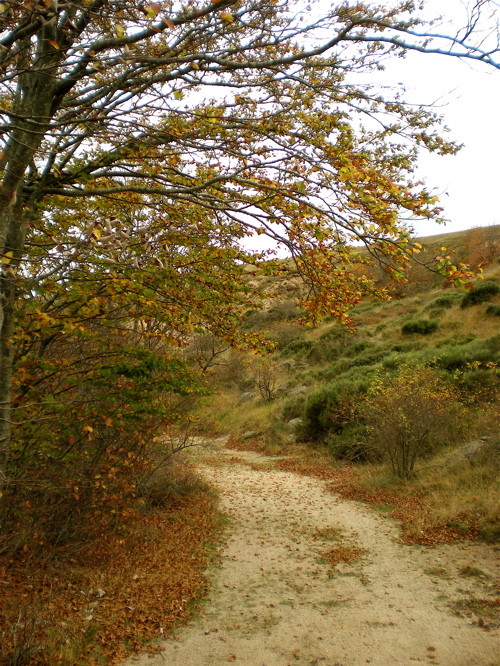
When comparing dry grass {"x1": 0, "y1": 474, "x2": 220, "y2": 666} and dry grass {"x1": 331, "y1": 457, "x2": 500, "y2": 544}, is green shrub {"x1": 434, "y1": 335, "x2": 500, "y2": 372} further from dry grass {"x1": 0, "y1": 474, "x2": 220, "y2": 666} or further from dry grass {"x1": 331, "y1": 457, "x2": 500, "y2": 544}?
dry grass {"x1": 0, "y1": 474, "x2": 220, "y2": 666}

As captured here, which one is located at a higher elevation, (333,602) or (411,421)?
(411,421)

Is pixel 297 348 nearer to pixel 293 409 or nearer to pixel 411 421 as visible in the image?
pixel 293 409

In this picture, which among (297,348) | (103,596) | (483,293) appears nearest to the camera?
(103,596)

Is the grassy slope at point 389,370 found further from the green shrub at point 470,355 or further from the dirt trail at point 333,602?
the dirt trail at point 333,602

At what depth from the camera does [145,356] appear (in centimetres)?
537

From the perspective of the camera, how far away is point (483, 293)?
21.6 metres

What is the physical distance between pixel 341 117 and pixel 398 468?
7652 millimetres

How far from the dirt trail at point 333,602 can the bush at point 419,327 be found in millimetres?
14934

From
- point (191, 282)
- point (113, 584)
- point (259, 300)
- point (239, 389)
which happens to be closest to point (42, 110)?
point (191, 282)

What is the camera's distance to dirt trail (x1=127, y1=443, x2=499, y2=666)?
3.98 m

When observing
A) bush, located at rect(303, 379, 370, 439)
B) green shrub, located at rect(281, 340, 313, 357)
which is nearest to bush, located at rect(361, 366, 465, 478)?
bush, located at rect(303, 379, 370, 439)

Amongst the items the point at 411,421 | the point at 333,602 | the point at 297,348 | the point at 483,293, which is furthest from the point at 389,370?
the point at 297,348

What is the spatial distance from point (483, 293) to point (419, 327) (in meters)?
3.30

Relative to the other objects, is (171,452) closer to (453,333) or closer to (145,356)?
(145,356)
